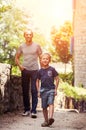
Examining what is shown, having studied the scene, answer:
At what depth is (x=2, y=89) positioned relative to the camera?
9.14m

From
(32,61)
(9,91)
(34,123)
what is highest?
(32,61)

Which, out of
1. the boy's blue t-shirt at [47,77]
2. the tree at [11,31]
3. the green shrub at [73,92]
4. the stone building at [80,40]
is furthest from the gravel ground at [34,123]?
the tree at [11,31]

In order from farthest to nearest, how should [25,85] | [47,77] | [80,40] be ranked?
[80,40] < [25,85] < [47,77]

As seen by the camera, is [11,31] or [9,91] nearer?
[9,91]

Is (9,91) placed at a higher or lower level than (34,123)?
higher

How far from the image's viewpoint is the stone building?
1830cm

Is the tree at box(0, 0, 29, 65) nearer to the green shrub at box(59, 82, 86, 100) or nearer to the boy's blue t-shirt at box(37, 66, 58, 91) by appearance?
the green shrub at box(59, 82, 86, 100)

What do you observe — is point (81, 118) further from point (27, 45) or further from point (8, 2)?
point (8, 2)

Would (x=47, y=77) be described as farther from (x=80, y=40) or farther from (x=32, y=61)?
(x=80, y=40)

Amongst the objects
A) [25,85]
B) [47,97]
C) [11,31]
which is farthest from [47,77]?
[11,31]

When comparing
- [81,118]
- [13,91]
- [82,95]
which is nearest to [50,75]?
[81,118]

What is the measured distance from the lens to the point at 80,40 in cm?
1855

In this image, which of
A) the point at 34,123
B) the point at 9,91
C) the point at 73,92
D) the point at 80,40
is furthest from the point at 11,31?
the point at 34,123

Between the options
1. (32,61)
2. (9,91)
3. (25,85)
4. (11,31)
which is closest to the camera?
(32,61)
